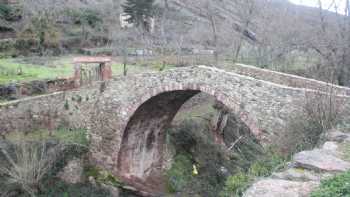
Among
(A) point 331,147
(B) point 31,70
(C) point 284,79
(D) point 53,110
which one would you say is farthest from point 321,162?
(B) point 31,70

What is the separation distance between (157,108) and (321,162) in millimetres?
9168

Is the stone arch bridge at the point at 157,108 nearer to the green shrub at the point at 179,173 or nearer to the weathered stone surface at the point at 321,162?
the green shrub at the point at 179,173

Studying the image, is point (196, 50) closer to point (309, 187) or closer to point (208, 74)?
point (208, 74)

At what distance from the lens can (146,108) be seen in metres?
13.3

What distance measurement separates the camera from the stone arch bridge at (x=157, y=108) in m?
9.89

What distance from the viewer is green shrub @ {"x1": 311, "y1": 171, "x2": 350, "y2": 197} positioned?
3832mm

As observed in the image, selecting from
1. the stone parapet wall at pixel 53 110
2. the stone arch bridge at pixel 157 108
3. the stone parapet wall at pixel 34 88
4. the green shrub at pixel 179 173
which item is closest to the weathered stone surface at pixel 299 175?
the stone arch bridge at pixel 157 108

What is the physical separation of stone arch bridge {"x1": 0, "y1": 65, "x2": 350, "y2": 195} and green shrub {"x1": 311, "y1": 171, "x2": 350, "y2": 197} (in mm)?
5391

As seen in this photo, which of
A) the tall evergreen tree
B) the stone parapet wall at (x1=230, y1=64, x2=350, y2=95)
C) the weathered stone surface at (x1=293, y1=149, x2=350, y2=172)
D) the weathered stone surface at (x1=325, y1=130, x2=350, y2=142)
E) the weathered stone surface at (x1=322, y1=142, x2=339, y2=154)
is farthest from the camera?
the tall evergreen tree

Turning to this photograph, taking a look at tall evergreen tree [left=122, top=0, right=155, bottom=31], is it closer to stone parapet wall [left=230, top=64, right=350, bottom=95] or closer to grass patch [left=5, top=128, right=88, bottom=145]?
stone parapet wall [left=230, top=64, right=350, bottom=95]

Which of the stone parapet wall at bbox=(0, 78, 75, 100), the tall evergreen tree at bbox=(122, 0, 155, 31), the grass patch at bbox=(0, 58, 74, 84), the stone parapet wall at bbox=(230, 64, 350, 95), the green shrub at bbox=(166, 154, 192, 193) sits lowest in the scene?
the green shrub at bbox=(166, 154, 192, 193)

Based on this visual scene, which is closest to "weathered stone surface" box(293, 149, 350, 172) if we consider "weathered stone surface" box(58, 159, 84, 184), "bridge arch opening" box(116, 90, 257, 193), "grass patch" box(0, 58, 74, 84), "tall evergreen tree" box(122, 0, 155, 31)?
"bridge arch opening" box(116, 90, 257, 193)

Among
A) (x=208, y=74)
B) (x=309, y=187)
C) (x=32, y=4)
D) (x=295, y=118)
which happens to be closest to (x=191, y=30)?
(x=32, y=4)

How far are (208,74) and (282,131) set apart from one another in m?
2.53
